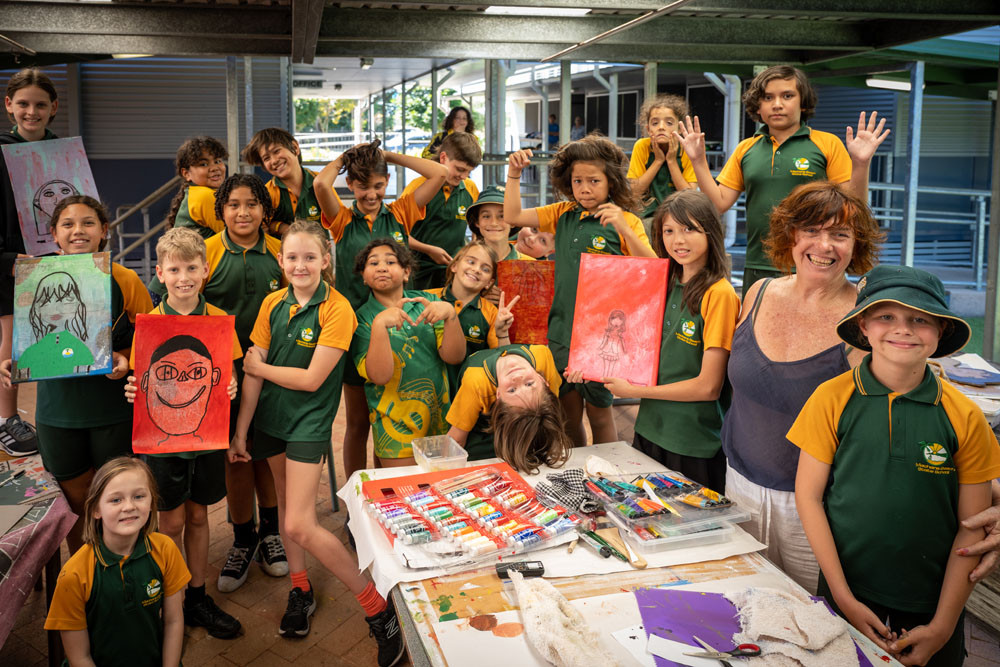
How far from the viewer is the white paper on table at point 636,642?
1864 mm

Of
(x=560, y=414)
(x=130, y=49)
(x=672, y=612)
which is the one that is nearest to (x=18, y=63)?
(x=130, y=49)

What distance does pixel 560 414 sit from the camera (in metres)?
3.31

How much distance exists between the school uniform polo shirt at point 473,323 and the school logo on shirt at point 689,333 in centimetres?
110

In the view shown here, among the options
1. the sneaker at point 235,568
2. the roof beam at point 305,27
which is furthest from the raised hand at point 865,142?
the sneaker at point 235,568

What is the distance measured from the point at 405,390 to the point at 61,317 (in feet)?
5.01

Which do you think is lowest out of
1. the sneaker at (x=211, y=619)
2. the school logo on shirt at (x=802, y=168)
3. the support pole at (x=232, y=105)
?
the sneaker at (x=211, y=619)

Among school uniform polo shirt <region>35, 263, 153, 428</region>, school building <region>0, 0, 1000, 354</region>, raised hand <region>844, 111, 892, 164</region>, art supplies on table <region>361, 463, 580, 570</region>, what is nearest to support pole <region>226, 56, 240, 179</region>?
school building <region>0, 0, 1000, 354</region>

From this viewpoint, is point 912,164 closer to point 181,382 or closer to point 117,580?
point 181,382

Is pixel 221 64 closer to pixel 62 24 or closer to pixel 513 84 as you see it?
pixel 62 24

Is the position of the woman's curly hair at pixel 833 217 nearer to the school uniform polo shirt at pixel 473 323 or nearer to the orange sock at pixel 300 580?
the school uniform polo shirt at pixel 473 323

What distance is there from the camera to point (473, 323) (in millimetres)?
4043

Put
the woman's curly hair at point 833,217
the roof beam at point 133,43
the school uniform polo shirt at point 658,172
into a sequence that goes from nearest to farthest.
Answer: the woman's curly hair at point 833,217 < the school uniform polo shirt at point 658,172 < the roof beam at point 133,43

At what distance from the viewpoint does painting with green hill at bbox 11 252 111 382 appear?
327 centimetres

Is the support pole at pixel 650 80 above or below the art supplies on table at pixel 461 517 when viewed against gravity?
above
